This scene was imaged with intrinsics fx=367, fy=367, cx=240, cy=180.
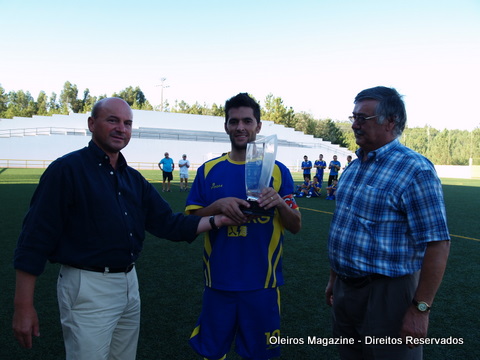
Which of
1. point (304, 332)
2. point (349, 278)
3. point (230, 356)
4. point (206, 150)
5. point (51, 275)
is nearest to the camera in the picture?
point (349, 278)

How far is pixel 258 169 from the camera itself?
2260 mm

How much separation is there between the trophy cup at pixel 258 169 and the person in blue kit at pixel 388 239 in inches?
23.1

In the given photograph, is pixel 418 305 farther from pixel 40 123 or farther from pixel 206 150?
pixel 40 123

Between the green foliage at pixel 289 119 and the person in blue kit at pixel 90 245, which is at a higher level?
the green foliage at pixel 289 119

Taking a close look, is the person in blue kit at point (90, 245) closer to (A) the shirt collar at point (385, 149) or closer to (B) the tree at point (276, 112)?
(A) the shirt collar at point (385, 149)

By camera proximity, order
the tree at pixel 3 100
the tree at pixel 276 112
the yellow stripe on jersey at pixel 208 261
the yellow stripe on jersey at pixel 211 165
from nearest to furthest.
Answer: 1. the yellow stripe on jersey at pixel 208 261
2. the yellow stripe on jersey at pixel 211 165
3. the tree at pixel 276 112
4. the tree at pixel 3 100

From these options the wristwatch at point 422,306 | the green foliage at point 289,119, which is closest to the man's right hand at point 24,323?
the wristwatch at point 422,306

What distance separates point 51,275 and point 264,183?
15.2ft

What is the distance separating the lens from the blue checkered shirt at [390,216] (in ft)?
6.65

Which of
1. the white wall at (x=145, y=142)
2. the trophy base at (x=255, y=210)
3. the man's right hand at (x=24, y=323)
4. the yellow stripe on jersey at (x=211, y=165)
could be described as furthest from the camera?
the white wall at (x=145, y=142)

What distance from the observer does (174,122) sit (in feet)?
169

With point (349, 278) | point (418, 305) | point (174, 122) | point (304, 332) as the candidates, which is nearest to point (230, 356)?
point (304, 332)

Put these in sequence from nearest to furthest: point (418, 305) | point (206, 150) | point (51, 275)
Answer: point (418, 305), point (51, 275), point (206, 150)

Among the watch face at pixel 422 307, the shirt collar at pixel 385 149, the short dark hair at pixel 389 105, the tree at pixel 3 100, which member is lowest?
the watch face at pixel 422 307
